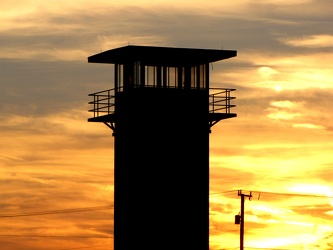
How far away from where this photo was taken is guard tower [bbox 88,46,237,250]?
295 ft

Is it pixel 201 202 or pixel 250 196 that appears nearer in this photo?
pixel 201 202

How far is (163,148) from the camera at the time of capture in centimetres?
9081

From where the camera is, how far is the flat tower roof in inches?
3568

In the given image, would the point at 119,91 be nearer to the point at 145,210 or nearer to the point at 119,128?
the point at 119,128

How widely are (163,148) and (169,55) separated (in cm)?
606

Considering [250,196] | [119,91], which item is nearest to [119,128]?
[119,91]

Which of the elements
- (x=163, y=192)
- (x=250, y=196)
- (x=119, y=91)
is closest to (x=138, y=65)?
(x=119, y=91)

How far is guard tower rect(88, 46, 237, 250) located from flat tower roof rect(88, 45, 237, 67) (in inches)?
2.6

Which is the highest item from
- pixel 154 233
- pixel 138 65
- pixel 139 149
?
pixel 138 65

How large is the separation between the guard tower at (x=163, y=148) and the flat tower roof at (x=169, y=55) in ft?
0.21

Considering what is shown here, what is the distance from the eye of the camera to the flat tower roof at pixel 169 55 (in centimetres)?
9062

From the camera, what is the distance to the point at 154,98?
90.8 meters

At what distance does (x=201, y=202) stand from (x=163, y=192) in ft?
8.37

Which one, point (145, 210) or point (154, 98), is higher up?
point (154, 98)
